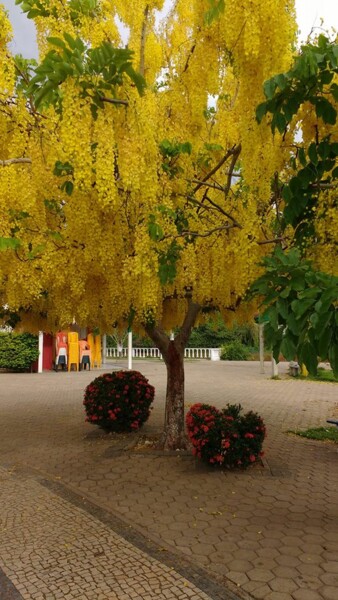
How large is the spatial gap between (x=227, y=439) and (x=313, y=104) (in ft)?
13.8

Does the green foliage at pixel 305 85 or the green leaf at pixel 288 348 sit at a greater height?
the green foliage at pixel 305 85

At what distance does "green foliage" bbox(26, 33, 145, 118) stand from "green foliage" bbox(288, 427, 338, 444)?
7196 mm

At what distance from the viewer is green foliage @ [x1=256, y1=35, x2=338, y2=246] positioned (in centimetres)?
350

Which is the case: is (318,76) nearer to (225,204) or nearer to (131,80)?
(131,80)

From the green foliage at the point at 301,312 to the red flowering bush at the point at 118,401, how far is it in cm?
556

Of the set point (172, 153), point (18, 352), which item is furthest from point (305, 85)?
point (18, 352)

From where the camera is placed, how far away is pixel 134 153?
14.1 ft

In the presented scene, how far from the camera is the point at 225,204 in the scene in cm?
586

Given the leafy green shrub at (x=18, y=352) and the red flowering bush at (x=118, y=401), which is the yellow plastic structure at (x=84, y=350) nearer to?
the leafy green shrub at (x=18, y=352)

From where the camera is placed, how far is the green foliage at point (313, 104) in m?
3.50

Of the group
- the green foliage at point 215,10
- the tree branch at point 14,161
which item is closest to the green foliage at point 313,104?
the green foliage at point 215,10

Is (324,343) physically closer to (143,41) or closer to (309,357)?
(309,357)

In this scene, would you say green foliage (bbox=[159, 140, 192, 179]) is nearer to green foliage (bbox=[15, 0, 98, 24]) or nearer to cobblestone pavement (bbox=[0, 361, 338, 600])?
green foliage (bbox=[15, 0, 98, 24])

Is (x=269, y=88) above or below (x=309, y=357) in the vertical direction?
above
